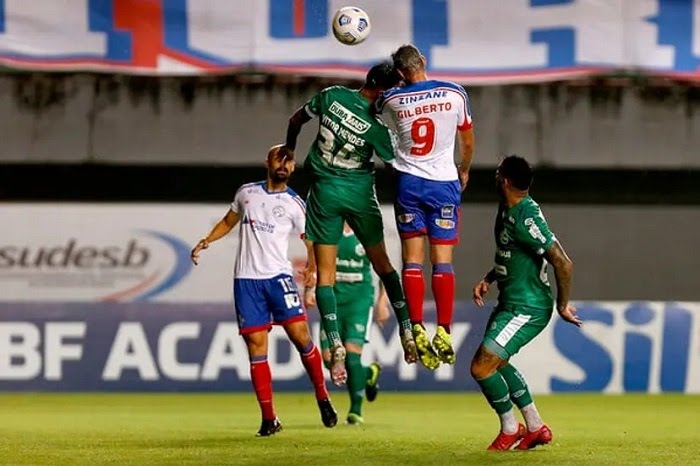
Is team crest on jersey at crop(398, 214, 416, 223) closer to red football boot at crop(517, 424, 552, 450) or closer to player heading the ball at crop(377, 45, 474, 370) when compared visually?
player heading the ball at crop(377, 45, 474, 370)

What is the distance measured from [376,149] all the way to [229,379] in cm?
913

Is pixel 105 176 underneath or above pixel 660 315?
above

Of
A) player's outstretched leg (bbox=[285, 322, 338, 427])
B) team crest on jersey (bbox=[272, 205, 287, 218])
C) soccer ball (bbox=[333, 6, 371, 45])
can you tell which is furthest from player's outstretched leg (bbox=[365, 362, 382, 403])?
soccer ball (bbox=[333, 6, 371, 45])

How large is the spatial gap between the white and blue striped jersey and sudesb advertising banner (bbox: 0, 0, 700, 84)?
9.05 meters

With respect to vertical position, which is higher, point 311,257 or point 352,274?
point 311,257

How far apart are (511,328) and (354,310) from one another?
160 inches

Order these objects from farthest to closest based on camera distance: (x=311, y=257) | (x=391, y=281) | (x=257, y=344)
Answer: (x=257, y=344), (x=311, y=257), (x=391, y=281)

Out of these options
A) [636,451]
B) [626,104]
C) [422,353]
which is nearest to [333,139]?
[422,353]

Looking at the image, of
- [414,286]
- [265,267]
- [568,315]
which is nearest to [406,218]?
[414,286]

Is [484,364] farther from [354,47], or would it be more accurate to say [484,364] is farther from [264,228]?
[354,47]

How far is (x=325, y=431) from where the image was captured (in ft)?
43.2

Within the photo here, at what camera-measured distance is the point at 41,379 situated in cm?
1973

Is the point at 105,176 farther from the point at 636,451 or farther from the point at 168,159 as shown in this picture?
the point at 636,451

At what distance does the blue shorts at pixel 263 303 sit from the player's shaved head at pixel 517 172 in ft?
9.06
